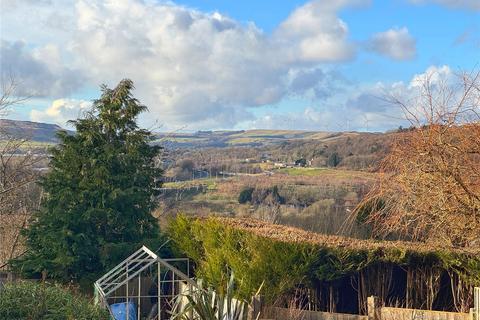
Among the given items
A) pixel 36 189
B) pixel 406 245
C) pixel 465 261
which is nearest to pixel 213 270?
pixel 406 245

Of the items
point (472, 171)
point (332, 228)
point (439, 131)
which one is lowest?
point (332, 228)

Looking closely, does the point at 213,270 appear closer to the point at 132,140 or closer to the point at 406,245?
the point at 406,245

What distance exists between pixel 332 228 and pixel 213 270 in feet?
37.5

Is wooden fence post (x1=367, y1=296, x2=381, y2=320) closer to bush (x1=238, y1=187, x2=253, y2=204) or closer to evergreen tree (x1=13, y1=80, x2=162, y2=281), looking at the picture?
evergreen tree (x1=13, y1=80, x2=162, y2=281)

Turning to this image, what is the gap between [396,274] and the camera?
436 inches

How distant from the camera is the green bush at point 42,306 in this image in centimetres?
973

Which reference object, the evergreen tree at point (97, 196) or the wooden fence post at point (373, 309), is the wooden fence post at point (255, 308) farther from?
the evergreen tree at point (97, 196)

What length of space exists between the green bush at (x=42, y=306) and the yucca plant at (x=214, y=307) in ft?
4.93

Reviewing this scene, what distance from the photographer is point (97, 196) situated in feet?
48.2

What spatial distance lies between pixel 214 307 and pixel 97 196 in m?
5.72

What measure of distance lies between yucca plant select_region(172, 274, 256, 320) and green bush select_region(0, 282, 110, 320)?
150 cm

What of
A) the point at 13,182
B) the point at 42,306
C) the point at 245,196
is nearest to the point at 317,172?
the point at 245,196

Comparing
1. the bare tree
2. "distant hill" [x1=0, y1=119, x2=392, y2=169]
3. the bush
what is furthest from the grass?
the bare tree

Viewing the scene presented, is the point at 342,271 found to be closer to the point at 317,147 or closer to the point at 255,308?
the point at 255,308
